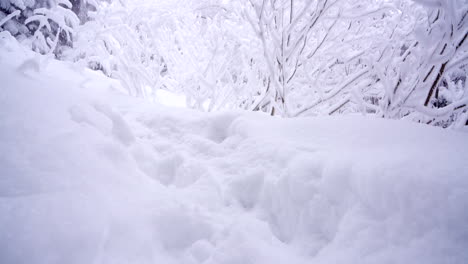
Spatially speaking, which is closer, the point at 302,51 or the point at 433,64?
the point at 433,64

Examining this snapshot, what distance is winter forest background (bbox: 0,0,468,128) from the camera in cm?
172

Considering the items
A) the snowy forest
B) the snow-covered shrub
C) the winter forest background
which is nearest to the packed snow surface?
the snowy forest

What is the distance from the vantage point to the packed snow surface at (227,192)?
0.82 meters

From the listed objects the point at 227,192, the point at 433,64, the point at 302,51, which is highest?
the point at 433,64

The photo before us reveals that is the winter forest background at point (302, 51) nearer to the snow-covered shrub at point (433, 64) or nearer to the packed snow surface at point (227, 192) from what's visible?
the snow-covered shrub at point (433, 64)

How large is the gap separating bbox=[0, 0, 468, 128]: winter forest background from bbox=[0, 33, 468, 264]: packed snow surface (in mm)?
566

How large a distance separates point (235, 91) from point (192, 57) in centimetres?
94

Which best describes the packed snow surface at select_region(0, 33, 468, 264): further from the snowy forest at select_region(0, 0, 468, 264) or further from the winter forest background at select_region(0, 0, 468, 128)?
the winter forest background at select_region(0, 0, 468, 128)

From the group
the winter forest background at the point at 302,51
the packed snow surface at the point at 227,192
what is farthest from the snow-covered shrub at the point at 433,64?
the packed snow surface at the point at 227,192

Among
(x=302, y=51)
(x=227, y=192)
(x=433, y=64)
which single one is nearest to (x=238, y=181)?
(x=227, y=192)

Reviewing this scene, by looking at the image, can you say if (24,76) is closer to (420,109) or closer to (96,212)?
(96,212)

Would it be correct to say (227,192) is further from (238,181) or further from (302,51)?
(302,51)

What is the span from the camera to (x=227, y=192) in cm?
141

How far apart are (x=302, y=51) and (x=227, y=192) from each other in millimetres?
1842
